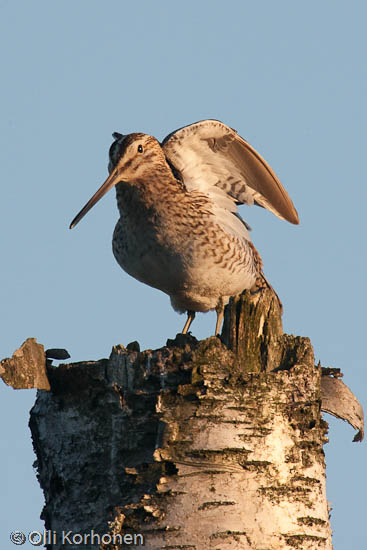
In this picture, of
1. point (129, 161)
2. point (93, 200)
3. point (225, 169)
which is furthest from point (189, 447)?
point (225, 169)

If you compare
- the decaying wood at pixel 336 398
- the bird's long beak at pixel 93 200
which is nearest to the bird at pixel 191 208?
the bird's long beak at pixel 93 200

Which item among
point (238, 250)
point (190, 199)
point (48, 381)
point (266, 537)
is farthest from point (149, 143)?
point (266, 537)

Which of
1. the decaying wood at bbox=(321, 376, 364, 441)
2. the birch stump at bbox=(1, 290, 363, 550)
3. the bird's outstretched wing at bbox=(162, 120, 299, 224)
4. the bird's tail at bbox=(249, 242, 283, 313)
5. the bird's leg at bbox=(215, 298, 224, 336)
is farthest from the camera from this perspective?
the bird's tail at bbox=(249, 242, 283, 313)

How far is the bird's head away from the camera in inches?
328

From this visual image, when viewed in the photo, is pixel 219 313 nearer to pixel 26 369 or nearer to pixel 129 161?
pixel 129 161

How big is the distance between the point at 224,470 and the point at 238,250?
376 centimetres

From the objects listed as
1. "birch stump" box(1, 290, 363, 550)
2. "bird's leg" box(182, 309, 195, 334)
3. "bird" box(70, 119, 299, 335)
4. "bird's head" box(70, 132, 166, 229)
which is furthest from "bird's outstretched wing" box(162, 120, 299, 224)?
"birch stump" box(1, 290, 363, 550)

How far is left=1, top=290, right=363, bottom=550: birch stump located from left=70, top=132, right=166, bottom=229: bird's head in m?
2.77

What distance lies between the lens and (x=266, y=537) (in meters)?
4.98

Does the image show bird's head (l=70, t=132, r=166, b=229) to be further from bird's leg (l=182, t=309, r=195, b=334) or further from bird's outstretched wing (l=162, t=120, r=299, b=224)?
bird's leg (l=182, t=309, r=195, b=334)

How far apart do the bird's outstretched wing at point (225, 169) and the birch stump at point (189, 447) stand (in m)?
3.52

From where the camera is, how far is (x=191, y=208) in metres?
8.53

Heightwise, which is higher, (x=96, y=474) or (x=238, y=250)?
(x=238, y=250)

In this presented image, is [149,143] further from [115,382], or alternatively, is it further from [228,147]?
[115,382]
